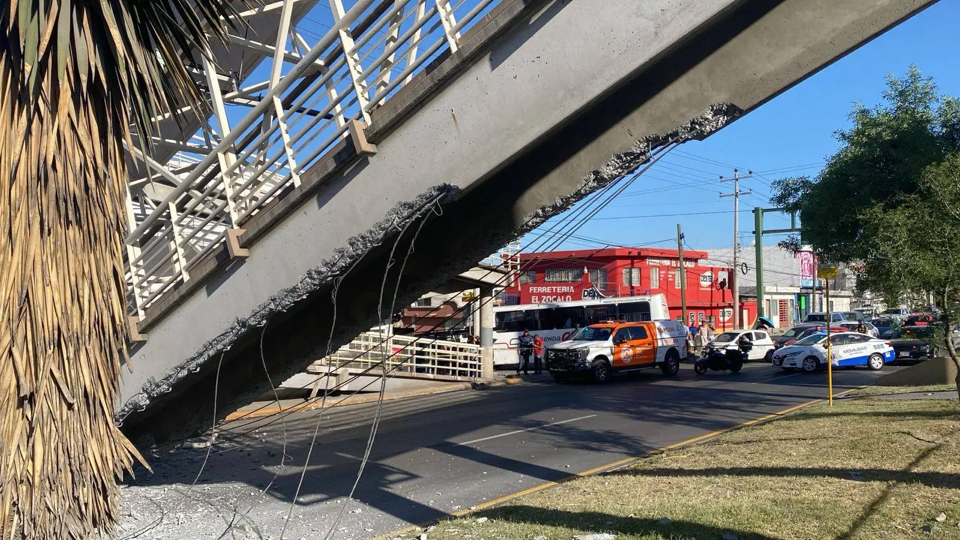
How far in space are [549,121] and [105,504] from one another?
3.91m

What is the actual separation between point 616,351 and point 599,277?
22197 mm

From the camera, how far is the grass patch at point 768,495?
6207mm

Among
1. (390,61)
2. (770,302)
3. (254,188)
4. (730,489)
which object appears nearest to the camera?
(390,61)

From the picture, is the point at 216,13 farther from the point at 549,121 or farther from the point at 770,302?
the point at 770,302

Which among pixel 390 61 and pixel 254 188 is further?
pixel 254 188

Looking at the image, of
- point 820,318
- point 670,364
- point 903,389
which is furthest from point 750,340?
point 820,318

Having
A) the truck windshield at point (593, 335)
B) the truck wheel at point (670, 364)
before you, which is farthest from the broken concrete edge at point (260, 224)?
the truck wheel at point (670, 364)

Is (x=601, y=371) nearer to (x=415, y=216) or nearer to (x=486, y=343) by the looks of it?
(x=486, y=343)

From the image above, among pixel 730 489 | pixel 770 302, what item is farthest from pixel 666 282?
pixel 730 489

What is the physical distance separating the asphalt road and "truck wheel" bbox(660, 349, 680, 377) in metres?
5.60

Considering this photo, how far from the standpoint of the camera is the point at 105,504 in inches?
196

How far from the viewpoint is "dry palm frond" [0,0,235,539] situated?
170 inches

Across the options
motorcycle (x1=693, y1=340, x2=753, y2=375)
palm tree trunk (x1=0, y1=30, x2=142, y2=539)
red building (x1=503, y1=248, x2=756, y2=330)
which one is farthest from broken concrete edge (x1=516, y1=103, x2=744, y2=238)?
red building (x1=503, y1=248, x2=756, y2=330)

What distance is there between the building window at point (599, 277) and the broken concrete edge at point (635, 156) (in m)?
40.7
